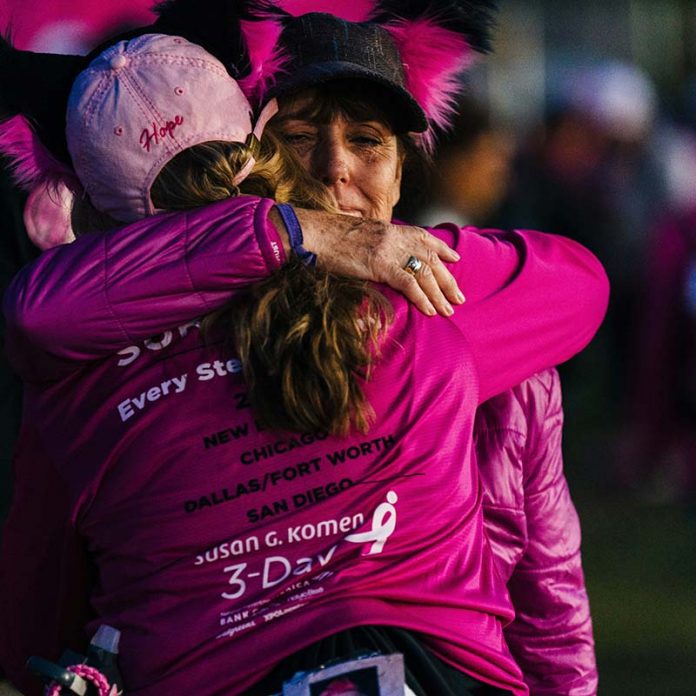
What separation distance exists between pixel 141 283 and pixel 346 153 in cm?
100

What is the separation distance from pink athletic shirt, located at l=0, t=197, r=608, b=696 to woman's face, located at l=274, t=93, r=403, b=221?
0.83 meters

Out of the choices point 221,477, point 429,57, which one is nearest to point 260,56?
point 429,57

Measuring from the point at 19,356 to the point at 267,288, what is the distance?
0.38 metres

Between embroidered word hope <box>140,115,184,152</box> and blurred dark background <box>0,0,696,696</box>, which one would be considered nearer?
embroidered word hope <box>140,115,184,152</box>

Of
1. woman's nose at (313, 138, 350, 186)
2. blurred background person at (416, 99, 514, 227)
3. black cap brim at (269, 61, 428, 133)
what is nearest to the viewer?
black cap brim at (269, 61, 428, 133)

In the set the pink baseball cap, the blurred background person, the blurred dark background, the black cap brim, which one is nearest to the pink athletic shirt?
the pink baseball cap

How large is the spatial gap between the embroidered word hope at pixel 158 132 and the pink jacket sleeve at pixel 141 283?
0.15m

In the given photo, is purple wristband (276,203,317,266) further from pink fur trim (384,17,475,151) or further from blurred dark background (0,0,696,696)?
blurred dark background (0,0,696,696)

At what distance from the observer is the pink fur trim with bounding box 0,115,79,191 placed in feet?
8.41

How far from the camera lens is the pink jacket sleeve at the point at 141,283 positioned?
2002mm

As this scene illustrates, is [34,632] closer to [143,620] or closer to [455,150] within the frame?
[143,620]

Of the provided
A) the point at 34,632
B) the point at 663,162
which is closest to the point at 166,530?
the point at 34,632

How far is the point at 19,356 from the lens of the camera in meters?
2.07

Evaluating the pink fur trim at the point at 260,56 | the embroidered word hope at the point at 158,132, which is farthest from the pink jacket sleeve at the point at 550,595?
the embroidered word hope at the point at 158,132
